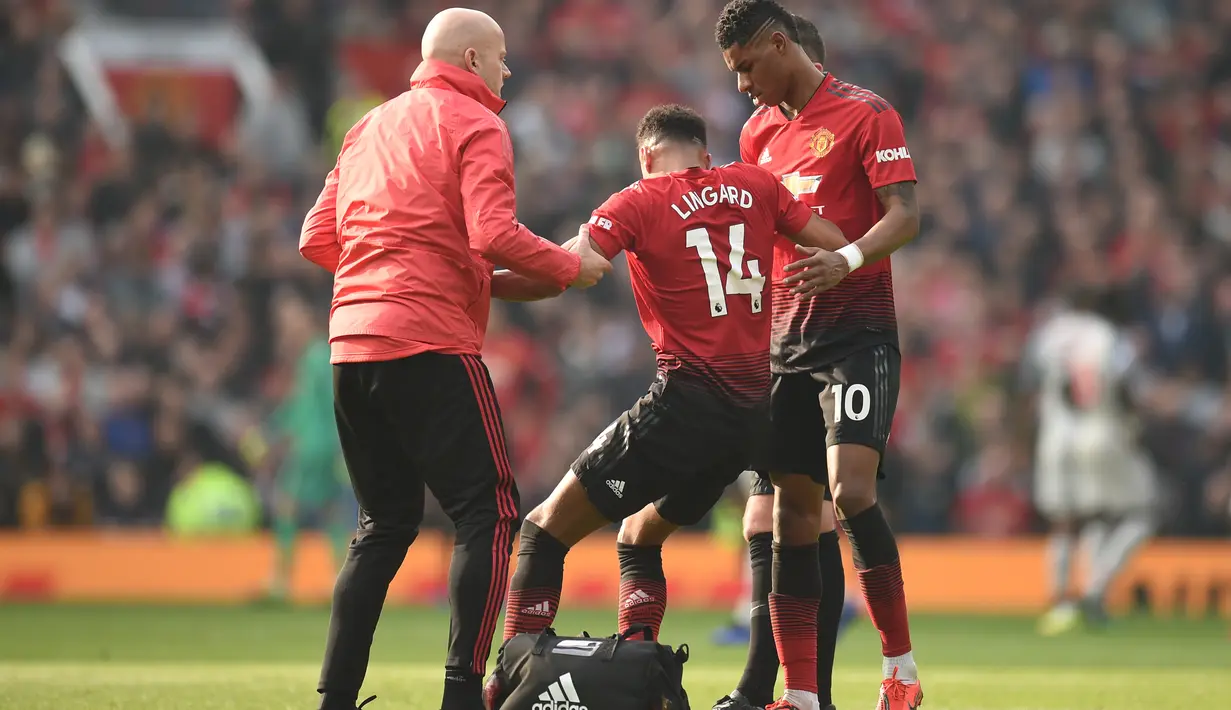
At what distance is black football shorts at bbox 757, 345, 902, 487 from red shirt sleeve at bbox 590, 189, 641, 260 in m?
0.95

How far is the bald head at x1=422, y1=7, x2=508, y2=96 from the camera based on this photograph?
6352 millimetres

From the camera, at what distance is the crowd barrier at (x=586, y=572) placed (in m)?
16.1

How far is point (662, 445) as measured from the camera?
6523 millimetres

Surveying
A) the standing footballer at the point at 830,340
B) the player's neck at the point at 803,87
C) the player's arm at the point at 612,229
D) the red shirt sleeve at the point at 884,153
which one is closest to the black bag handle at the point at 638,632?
the standing footballer at the point at 830,340

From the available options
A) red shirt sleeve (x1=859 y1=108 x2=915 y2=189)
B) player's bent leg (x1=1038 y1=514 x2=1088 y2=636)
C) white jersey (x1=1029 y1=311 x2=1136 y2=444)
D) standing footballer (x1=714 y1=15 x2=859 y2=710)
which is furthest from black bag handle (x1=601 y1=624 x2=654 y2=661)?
white jersey (x1=1029 y1=311 x2=1136 y2=444)

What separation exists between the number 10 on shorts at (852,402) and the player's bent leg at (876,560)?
0.13 meters

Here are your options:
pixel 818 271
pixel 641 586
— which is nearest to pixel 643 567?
pixel 641 586

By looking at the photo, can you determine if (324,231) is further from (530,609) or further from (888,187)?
(888,187)

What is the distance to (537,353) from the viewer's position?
18469 millimetres

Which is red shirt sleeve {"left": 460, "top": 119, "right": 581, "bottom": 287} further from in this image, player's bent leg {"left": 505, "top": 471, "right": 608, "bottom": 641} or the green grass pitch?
the green grass pitch

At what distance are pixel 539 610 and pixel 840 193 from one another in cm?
218

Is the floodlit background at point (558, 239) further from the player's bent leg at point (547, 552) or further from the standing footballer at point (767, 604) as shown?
the player's bent leg at point (547, 552)

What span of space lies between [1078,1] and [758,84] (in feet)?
56.3

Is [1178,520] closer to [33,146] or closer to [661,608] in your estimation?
[661,608]
